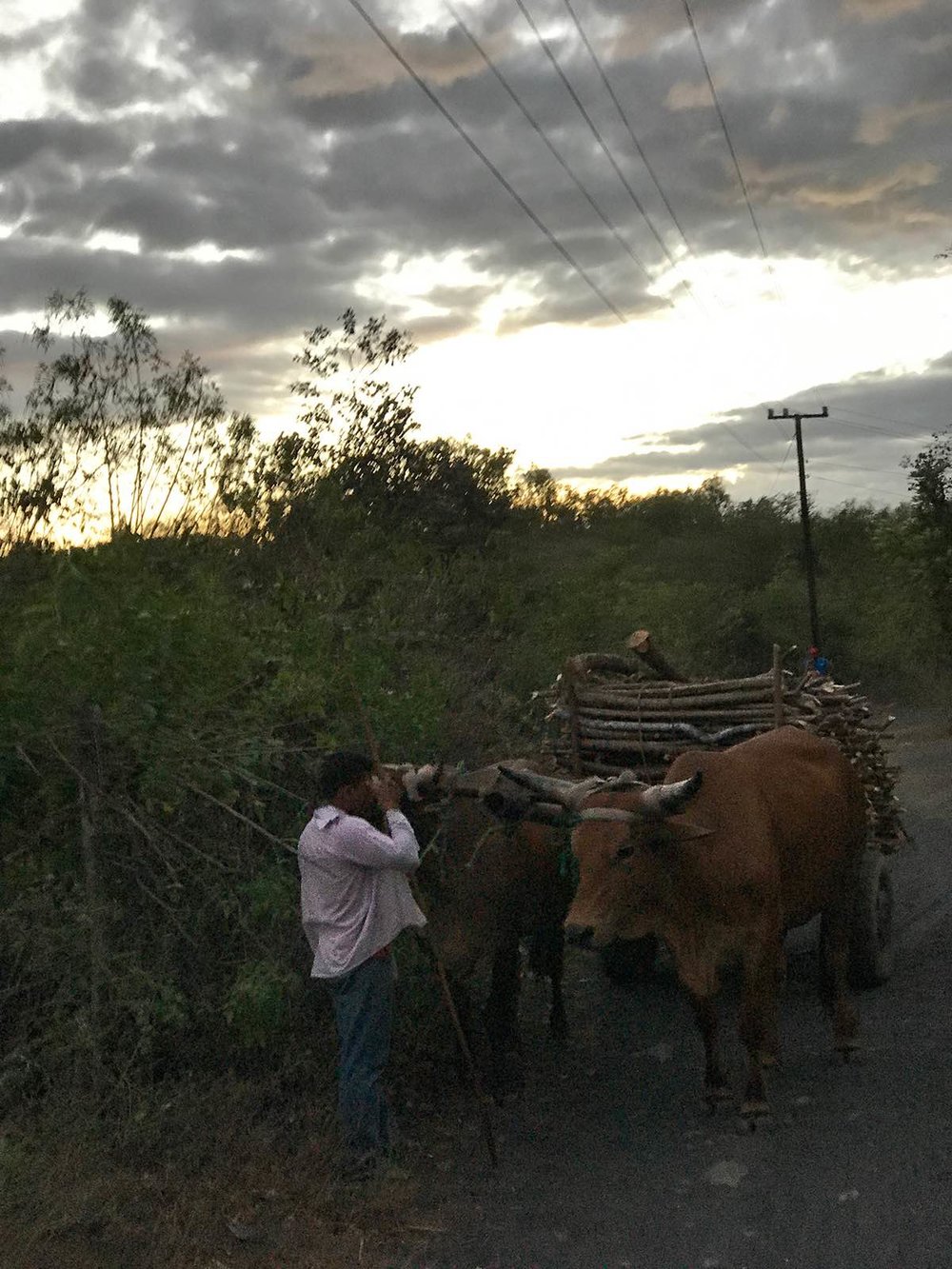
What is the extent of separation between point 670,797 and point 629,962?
300cm

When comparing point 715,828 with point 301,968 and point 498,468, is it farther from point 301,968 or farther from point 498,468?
point 498,468

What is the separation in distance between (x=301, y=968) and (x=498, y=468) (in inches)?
762

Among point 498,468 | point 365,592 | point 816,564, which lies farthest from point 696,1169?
point 816,564

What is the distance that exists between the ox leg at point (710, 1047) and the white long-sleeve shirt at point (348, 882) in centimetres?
164

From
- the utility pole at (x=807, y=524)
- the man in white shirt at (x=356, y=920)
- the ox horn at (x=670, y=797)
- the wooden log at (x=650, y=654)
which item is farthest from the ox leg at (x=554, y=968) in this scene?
the utility pole at (x=807, y=524)

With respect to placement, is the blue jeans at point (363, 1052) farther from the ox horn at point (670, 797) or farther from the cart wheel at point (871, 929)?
the cart wheel at point (871, 929)

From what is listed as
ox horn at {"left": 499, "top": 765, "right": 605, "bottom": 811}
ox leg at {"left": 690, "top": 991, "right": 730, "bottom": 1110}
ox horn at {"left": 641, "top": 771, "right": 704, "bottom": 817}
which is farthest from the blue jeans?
ox leg at {"left": 690, "top": 991, "right": 730, "bottom": 1110}

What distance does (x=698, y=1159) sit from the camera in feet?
20.5

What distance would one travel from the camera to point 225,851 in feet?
21.4

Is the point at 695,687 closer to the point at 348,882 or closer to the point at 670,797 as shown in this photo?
the point at 670,797

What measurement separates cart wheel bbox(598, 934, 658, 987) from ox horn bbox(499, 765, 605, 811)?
7.60ft


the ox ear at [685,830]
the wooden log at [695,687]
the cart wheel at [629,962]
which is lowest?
the cart wheel at [629,962]

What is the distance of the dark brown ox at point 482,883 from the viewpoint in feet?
23.0

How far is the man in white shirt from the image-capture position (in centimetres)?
596
